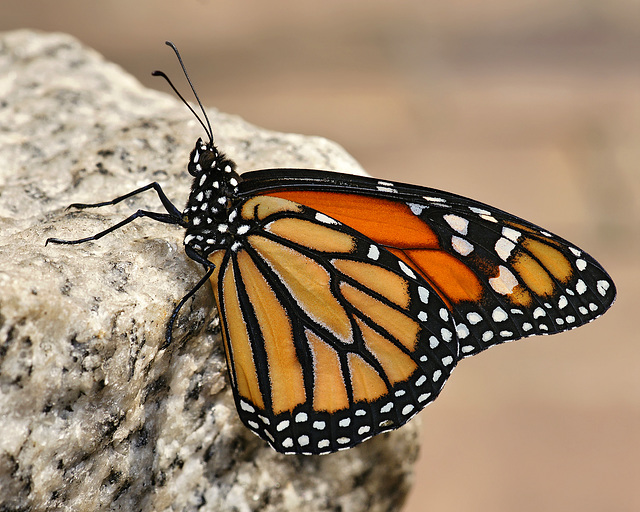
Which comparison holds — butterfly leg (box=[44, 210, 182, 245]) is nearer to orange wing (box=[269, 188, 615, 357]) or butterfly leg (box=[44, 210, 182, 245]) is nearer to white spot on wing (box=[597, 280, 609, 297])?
orange wing (box=[269, 188, 615, 357])

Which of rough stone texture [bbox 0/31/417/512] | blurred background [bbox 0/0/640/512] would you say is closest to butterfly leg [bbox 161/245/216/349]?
rough stone texture [bbox 0/31/417/512]

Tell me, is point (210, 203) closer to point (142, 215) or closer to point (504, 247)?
point (142, 215)

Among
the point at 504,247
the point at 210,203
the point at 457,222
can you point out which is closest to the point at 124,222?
the point at 210,203

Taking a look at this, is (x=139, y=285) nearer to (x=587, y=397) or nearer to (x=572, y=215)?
(x=587, y=397)

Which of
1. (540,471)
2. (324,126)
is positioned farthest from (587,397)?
(324,126)

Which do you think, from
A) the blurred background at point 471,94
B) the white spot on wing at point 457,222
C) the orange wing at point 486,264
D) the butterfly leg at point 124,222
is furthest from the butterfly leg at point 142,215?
the blurred background at point 471,94
